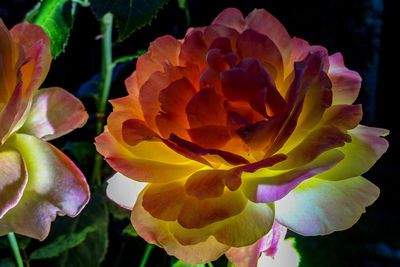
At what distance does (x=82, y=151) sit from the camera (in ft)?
1.54

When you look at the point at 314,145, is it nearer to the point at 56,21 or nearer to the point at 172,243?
the point at 172,243

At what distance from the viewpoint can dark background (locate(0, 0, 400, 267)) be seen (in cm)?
55

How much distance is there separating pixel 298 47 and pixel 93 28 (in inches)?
20.5

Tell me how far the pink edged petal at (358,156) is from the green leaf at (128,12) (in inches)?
8.1

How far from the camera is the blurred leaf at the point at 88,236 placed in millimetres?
379

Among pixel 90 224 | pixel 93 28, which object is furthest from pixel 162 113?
pixel 93 28

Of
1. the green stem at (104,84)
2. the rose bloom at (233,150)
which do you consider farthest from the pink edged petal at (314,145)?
the green stem at (104,84)

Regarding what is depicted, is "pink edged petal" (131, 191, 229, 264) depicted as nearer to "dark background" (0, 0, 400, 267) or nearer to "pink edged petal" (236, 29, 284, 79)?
"pink edged petal" (236, 29, 284, 79)

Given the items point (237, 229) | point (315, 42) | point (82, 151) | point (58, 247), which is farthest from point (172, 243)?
point (315, 42)

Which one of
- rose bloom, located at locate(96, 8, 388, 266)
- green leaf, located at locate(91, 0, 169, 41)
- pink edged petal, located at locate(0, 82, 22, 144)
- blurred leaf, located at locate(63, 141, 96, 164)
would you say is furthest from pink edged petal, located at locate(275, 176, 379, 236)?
blurred leaf, located at locate(63, 141, 96, 164)

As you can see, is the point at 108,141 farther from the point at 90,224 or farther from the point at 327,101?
the point at 90,224

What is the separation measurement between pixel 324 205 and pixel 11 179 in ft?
0.38

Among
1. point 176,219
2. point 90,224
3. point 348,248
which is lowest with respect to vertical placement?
point 348,248

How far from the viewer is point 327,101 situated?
18cm
